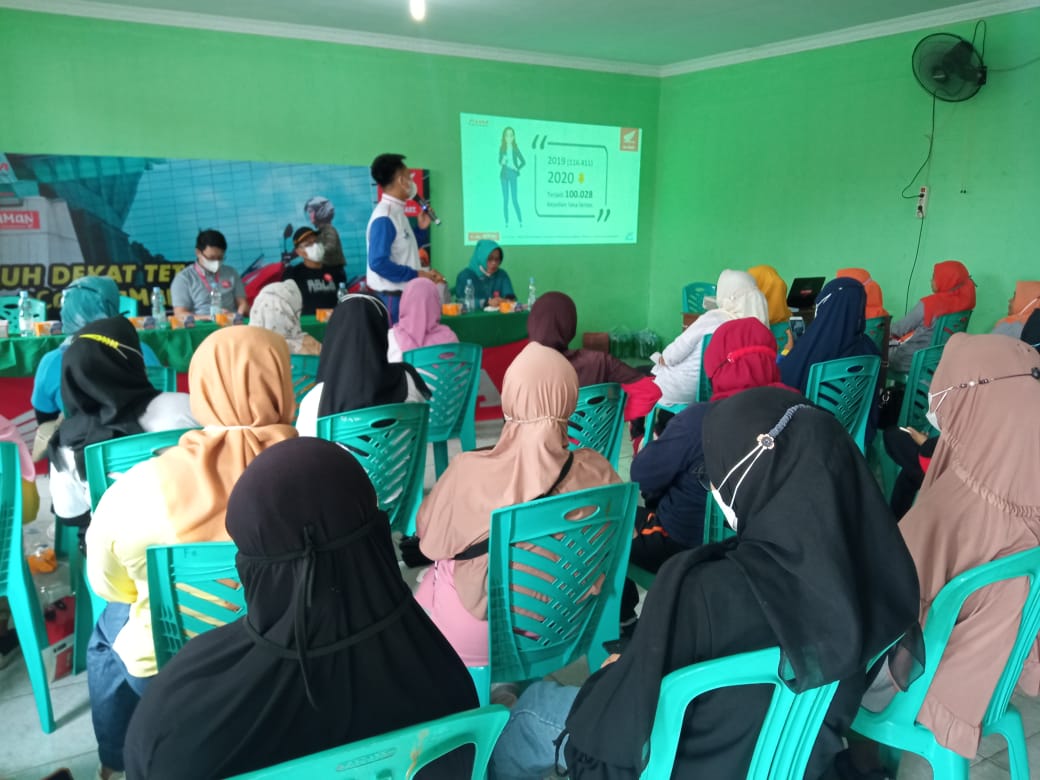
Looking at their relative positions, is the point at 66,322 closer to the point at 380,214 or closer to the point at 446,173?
the point at 380,214

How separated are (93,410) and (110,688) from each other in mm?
971

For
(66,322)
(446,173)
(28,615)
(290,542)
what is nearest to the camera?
(290,542)

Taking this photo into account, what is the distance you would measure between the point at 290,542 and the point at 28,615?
1.56 m

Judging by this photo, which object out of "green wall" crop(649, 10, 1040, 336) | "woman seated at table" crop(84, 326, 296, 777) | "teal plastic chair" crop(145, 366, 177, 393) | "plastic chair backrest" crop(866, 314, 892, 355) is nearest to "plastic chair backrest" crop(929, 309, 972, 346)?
"plastic chair backrest" crop(866, 314, 892, 355)

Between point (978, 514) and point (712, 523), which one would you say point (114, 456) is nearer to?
point (712, 523)

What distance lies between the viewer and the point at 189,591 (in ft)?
4.57

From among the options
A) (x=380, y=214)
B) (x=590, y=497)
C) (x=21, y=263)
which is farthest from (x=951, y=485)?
(x=21, y=263)

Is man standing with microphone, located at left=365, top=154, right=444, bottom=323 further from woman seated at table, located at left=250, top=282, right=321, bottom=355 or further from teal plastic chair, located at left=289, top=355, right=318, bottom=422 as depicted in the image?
teal plastic chair, located at left=289, top=355, right=318, bottom=422

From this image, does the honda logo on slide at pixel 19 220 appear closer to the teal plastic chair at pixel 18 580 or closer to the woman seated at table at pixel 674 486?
the teal plastic chair at pixel 18 580

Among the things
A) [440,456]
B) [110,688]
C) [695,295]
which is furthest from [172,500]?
[695,295]

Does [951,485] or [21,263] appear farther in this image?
[21,263]

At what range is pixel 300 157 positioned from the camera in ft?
19.0

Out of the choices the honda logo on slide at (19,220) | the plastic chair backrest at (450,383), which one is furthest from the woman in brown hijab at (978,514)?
the honda logo on slide at (19,220)

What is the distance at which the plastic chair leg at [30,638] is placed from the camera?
1.93 metres
